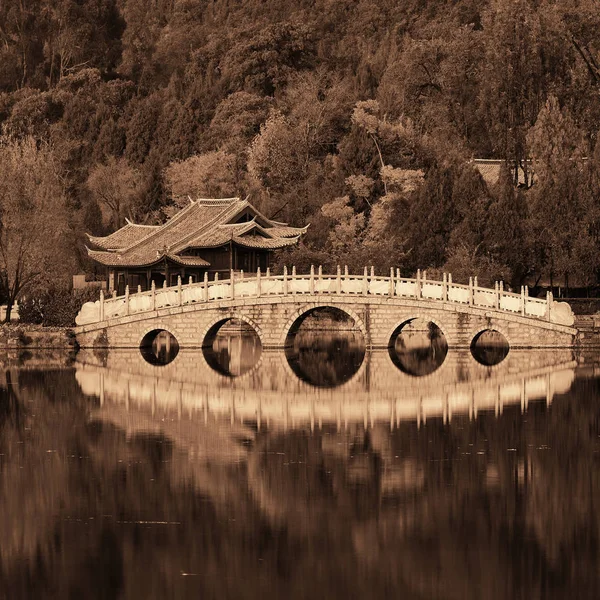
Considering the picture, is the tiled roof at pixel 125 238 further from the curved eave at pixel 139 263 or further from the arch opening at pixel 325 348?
the arch opening at pixel 325 348

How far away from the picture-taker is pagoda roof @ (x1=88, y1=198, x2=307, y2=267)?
61812mm

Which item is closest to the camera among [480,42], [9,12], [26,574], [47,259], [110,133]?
[26,574]

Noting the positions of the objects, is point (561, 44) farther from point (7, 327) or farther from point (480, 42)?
point (7, 327)

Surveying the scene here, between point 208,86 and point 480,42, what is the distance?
2442 cm

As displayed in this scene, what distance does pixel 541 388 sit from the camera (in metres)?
39.4

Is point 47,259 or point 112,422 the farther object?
point 47,259

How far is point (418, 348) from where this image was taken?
53.6 meters

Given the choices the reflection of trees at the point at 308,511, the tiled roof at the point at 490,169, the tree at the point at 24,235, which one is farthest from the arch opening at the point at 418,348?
the tree at the point at 24,235

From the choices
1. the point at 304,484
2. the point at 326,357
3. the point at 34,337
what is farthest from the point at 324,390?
the point at 34,337

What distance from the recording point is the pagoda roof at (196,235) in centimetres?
6181

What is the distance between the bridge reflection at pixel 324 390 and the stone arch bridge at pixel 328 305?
88cm

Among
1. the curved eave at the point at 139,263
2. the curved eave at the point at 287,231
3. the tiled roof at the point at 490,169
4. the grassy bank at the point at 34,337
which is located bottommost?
the grassy bank at the point at 34,337

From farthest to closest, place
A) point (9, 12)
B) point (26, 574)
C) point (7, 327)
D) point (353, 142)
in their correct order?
point (9, 12)
point (353, 142)
point (7, 327)
point (26, 574)

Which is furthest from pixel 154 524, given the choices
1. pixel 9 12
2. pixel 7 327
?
pixel 9 12
